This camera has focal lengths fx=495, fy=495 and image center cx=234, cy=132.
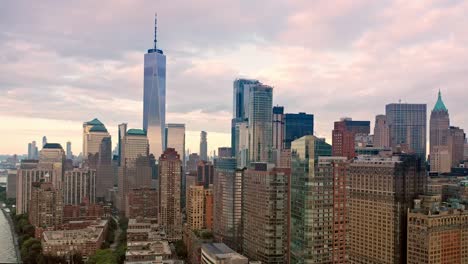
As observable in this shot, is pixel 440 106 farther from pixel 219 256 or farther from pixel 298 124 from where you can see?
pixel 219 256

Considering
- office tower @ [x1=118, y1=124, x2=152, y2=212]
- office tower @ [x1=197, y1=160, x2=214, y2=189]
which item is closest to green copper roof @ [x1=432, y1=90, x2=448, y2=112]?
office tower @ [x1=197, y1=160, x2=214, y2=189]

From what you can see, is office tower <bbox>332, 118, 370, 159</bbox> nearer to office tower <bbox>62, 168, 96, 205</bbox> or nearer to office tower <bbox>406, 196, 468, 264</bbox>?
office tower <bbox>406, 196, 468, 264</bbox>

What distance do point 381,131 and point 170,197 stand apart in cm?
5846

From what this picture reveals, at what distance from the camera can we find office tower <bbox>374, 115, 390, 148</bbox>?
4167 inches

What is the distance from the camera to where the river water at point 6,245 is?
4952cm

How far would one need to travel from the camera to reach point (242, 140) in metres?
106

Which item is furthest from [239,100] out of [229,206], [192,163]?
[229,206]

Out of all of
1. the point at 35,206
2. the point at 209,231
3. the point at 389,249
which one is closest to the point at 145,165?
the point at 35,206

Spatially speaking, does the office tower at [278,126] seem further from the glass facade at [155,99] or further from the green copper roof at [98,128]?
the green copper roof at [98,128]

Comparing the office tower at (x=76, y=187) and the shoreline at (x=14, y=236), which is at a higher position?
the office tower at (x=76, y=187)

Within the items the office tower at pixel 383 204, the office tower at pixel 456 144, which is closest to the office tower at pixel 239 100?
the office tower at pixel 456 144

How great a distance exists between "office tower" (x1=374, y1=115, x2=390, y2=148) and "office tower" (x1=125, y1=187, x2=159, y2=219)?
51.0 meters

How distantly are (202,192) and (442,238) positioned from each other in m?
32.5

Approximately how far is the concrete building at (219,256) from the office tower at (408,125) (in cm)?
7578
